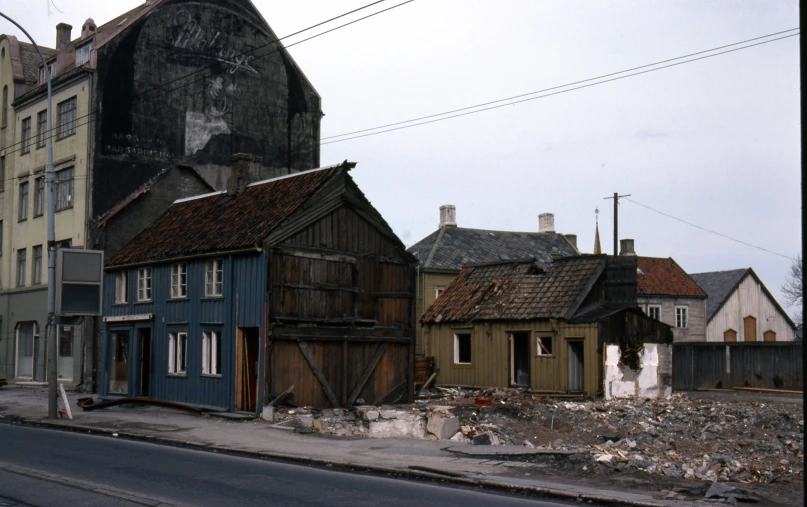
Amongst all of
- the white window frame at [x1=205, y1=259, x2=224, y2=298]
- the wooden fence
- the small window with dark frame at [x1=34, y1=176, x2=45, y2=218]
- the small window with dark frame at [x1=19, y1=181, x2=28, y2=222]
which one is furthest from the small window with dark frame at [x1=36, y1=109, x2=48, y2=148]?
the wooden fence

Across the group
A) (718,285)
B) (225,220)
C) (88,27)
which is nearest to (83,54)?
(88,27)

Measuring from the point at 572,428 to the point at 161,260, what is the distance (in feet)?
45.3

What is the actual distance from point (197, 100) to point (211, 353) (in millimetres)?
15218

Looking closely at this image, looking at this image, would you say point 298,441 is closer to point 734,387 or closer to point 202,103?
point 202,103

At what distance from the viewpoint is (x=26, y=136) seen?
136 feet

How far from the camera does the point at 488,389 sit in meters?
34.2

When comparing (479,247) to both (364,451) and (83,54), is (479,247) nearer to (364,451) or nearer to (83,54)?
(83,54)

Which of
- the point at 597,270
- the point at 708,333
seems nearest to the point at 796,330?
the point at 708,333

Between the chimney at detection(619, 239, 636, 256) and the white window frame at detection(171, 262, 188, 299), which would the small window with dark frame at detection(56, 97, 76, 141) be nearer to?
the white window frame at detection(171, 262, 188, 299)

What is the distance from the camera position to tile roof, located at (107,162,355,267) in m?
26.5

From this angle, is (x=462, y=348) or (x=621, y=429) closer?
(x=621, y=429)

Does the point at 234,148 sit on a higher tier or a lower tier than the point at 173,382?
higher

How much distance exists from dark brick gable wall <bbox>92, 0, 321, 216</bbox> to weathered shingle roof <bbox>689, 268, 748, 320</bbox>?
114ft

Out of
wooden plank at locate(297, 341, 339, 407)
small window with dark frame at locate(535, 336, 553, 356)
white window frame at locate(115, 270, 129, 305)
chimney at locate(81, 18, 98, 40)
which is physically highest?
chimney at locate(81, 18, 98, 40)
